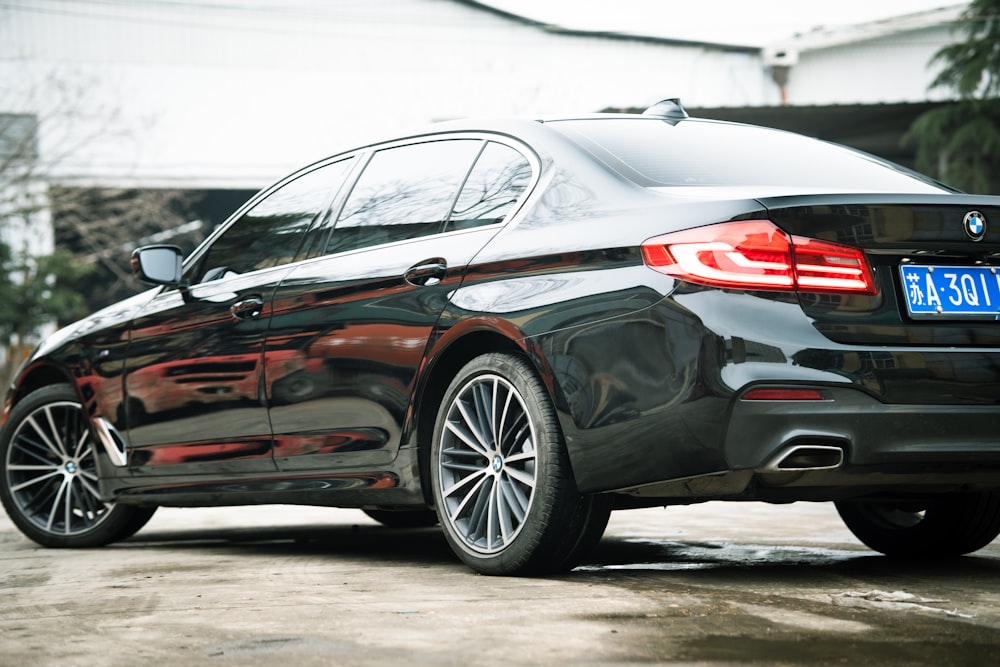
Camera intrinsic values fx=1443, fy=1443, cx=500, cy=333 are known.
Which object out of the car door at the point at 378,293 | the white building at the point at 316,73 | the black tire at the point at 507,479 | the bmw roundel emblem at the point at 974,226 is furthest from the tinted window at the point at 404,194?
the white building at the point at 316,73

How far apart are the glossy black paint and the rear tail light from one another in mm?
32

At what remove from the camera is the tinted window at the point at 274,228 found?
561 centimetres

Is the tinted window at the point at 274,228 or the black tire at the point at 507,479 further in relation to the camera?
the tinted window at the point at 274,228

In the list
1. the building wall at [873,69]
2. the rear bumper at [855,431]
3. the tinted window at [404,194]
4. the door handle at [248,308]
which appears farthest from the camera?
the building wall at [873,69]

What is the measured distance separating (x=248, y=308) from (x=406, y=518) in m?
1.89

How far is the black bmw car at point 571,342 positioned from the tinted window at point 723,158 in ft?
0.05

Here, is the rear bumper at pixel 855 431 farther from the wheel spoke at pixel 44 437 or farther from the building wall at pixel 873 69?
the building wall at pixel 873 69

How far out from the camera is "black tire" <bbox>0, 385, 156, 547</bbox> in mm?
6426

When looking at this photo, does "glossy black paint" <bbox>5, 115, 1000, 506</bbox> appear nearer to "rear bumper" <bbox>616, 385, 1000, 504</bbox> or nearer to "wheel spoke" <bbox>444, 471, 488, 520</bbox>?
"rear bumper" <bbox>616, 385, 1000, 504</bbox>

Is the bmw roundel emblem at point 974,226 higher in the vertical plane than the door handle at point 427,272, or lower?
higher

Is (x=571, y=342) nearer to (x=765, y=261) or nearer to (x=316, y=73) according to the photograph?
(x=765, y=261)

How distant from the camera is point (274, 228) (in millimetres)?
5797

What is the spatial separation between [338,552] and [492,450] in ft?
4.80

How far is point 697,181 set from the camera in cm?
448
